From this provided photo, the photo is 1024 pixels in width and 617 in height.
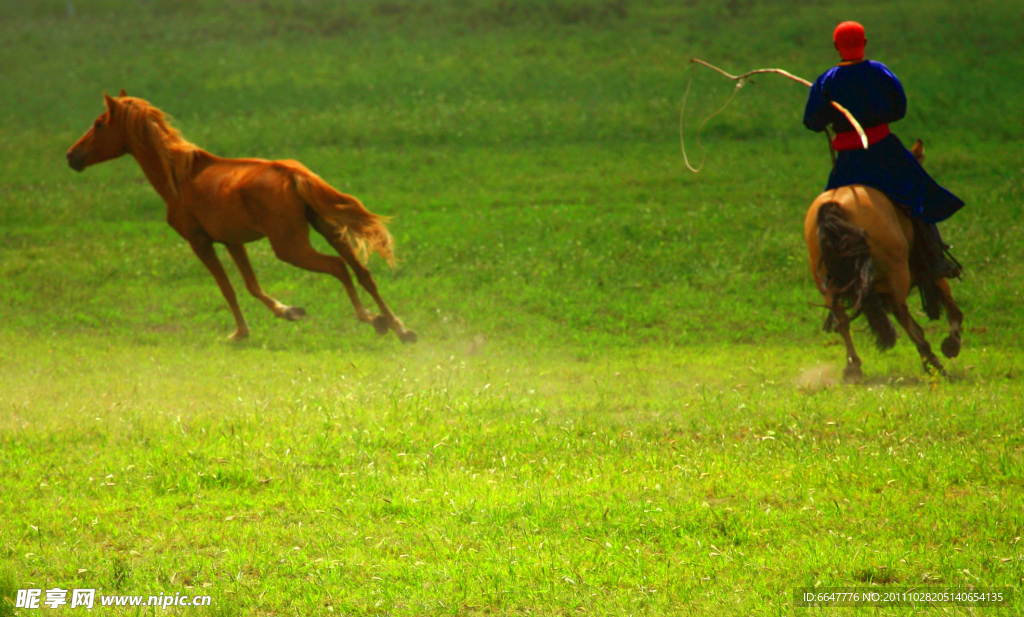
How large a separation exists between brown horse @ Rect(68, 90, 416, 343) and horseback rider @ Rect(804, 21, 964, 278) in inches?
183

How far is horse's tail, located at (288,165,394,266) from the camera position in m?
10.2

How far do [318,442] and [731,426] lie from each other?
2.83 m

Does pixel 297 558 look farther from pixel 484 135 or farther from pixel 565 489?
pixel 484 135

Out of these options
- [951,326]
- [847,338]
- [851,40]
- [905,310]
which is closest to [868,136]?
[851,40]

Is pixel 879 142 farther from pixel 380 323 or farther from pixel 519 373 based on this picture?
pixel 380 323

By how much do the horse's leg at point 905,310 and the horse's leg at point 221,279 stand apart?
7066 mm

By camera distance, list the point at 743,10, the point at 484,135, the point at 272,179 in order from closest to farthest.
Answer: the point at 272,179 → the point at 484,135 → the point at 743,10

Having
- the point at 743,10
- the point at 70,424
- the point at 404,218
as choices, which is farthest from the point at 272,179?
the point at 743,10

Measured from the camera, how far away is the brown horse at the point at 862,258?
7.76m

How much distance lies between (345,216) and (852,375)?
5.35 metres

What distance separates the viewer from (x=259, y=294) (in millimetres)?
11164

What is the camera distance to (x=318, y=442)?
21.2 feet

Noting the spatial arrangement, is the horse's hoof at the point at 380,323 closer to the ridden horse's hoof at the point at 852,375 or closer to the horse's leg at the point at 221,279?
the horse's leg at the point at 221,279

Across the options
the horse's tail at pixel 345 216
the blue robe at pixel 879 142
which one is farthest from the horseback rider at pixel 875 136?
the horse's tail at pixel 345 216
